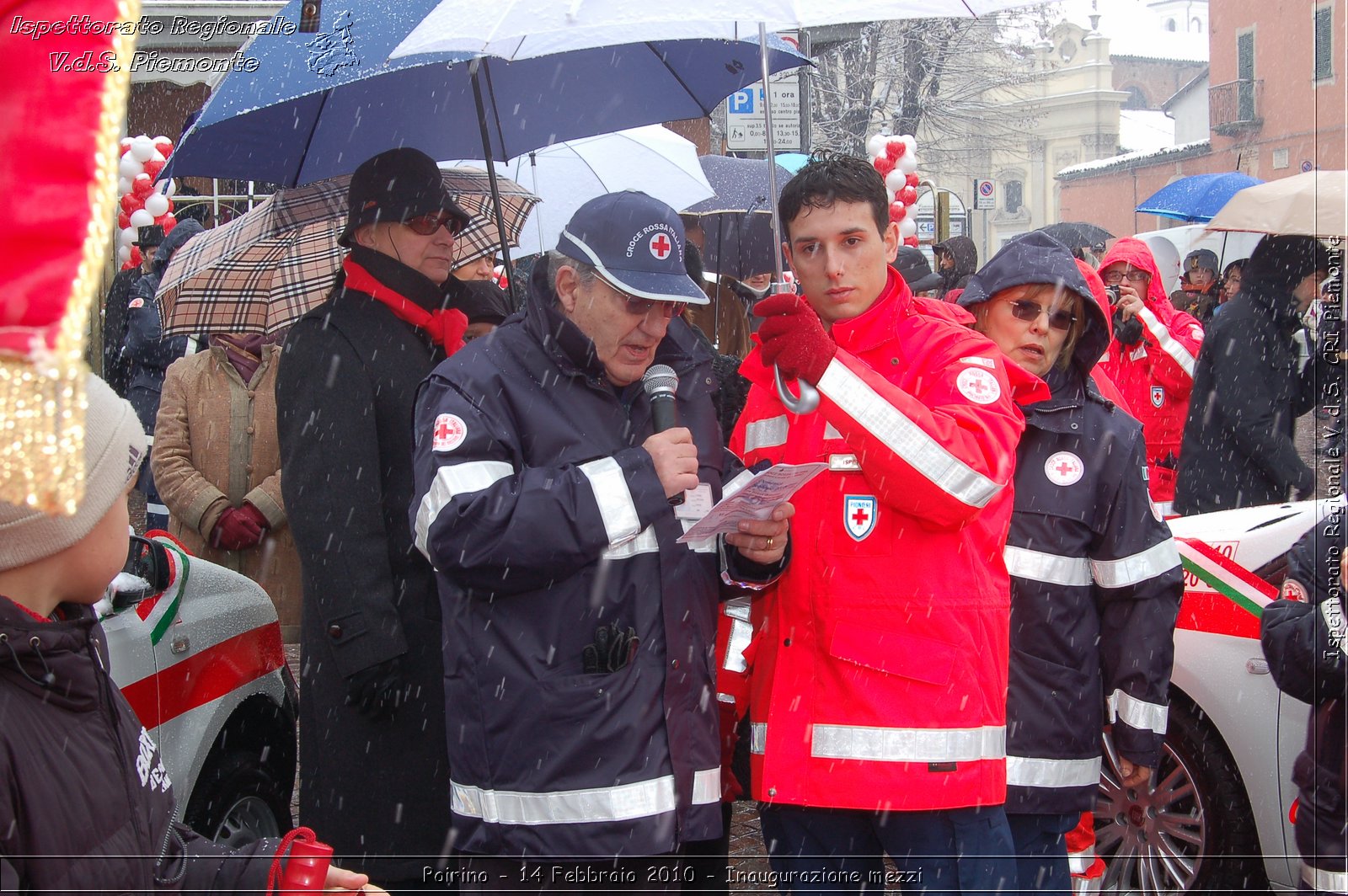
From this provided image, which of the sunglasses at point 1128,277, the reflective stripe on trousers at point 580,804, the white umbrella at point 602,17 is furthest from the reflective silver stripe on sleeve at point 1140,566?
the sunglasses at point 1128,277

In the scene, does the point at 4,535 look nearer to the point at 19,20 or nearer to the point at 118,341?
the point at 19,20

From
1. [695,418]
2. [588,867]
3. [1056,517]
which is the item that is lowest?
[588,867]

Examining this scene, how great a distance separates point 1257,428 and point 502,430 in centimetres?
483

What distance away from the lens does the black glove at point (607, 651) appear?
8.78 ft

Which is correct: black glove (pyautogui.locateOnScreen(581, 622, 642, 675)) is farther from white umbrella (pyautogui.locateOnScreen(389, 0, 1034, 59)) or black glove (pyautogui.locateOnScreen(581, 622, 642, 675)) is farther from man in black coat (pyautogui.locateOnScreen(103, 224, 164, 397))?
man in black coat (pyautogui.locateOnScreen(103, 224, 164, 397))

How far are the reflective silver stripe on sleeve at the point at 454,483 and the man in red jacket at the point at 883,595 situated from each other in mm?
670

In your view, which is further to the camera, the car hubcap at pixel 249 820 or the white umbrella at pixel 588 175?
the white umbrella at pixel 588 175

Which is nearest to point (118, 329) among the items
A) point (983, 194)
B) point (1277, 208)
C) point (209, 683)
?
point (209, 683)

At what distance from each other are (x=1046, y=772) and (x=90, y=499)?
103 inches

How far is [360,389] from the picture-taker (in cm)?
343

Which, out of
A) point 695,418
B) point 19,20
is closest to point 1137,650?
point 695,418

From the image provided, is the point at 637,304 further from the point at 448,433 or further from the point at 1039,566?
the point at 1039,566

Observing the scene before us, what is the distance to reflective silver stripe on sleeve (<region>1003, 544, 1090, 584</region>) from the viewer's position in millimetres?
3520

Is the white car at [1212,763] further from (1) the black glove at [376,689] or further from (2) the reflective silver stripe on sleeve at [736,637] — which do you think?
(1) the black glove at [376,689]
